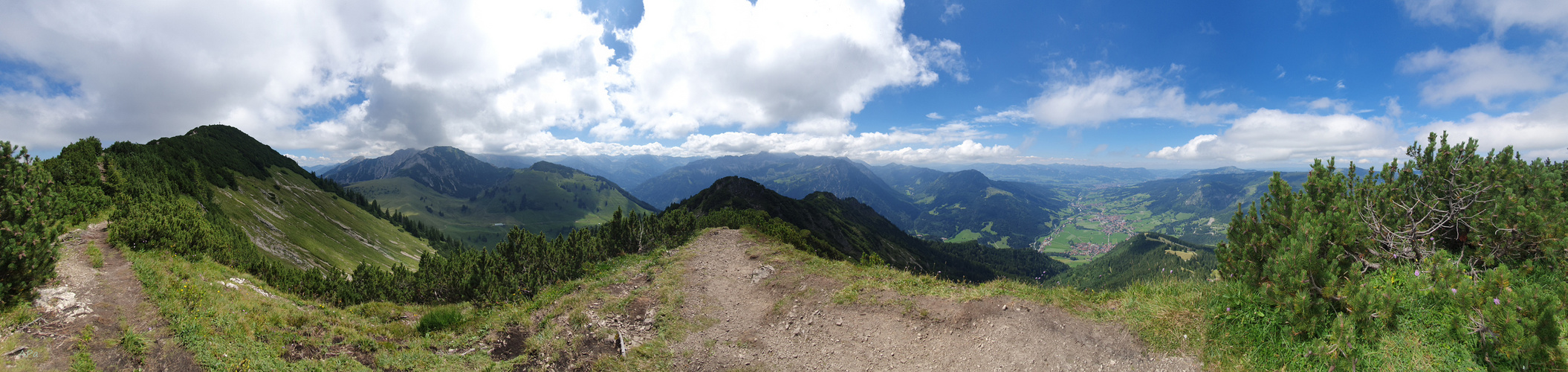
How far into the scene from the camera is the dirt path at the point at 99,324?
25.4ft

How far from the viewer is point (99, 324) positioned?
28.5 feet

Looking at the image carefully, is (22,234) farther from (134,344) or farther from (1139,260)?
(1139,260)

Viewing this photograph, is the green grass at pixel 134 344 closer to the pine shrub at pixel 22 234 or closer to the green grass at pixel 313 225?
the pine shrub at pixel 22 234

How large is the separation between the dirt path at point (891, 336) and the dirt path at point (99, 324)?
32.1 feet

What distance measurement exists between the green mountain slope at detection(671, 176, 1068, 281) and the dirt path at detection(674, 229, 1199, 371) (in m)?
36.6

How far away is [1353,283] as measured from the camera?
526cm

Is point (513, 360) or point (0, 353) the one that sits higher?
point (0, 353)

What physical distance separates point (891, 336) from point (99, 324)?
54.5 feet

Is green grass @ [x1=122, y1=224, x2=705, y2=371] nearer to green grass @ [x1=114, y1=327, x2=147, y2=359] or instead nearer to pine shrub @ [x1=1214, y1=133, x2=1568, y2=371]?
green grass @ [x1=114, y1=327, x2=147, y2=359]

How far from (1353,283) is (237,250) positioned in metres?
33.8

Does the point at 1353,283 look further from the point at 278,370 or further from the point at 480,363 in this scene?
the point at 278,370

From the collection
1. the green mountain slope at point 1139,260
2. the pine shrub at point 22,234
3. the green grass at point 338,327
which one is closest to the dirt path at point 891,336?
the green grass at point 338,327

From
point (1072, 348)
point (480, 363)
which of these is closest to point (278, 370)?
point (480, 363)

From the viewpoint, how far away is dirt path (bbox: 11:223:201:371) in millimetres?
7746
